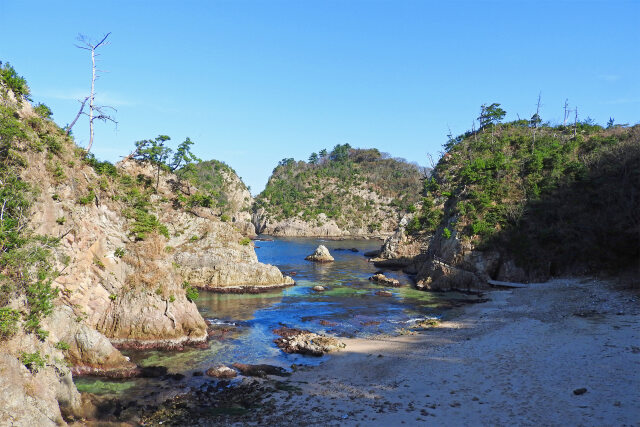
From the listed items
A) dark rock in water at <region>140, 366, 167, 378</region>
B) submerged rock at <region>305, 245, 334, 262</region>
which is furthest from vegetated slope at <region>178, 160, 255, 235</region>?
dark rock in water at <region>140, 366, 167, 378</region>

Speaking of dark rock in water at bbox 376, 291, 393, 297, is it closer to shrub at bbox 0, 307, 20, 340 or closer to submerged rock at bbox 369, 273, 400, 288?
submerged rock at bbox 369, 273, 400, 288

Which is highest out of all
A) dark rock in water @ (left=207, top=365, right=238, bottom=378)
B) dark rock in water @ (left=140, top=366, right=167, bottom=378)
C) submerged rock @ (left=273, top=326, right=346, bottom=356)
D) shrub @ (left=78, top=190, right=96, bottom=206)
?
shrub @ (left=78, top=190, right=96, bottom=206)

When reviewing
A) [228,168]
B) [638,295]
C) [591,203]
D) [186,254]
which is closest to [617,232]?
[591,203]

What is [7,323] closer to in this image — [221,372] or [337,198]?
[221,372]

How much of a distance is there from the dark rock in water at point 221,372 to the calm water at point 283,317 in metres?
0.46

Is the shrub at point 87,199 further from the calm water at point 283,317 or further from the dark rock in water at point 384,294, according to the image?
the dark rock in water at point 384,294

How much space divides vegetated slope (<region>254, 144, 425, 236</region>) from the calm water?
246 feet

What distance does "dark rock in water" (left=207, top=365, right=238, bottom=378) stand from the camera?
20344mm

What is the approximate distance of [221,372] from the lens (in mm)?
20484

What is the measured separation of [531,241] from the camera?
46281mm

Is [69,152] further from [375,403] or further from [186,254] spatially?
[375,403]

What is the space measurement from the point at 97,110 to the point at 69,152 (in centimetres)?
449

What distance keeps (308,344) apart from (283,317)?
9.08 m

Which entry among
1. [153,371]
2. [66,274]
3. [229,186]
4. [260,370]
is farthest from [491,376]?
[229,186]
